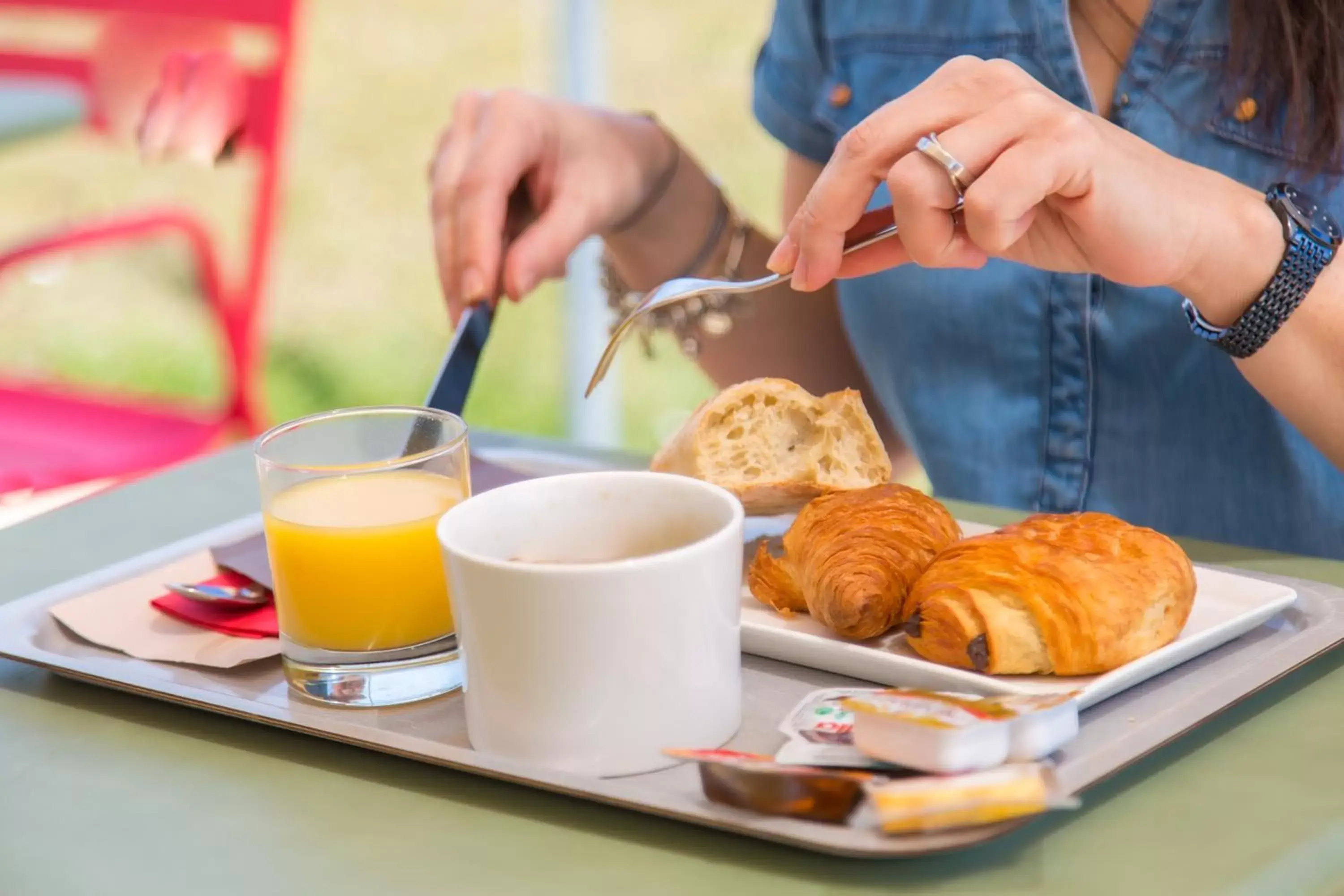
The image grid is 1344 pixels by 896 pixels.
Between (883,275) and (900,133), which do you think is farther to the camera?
(883,275)

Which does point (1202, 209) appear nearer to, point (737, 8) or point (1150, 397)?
point (1150, 397)

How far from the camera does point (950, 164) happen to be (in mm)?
792

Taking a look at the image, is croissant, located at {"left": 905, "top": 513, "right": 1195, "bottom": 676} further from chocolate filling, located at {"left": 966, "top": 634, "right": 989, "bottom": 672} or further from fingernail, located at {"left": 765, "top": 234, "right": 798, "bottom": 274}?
fingernail, located at {"left": 765, "top": 234, "right": 798, "bottom": 274}

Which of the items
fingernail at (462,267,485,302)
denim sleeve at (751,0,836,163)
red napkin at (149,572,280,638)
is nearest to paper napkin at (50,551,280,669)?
red napkin at (149,572,280,638)

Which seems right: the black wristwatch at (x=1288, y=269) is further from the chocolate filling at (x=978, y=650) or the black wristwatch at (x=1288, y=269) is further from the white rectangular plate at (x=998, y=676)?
the chocolate filling at (x=978, y=650)

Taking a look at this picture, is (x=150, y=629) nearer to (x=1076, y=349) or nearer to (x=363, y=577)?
(x=363, y=577)

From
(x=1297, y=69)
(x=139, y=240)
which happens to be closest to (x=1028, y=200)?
(x=1297, y=69)

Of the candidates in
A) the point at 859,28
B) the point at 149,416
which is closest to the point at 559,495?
the point at 859,28

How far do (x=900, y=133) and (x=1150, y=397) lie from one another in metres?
0.47

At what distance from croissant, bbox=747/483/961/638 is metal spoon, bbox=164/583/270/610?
276 mm

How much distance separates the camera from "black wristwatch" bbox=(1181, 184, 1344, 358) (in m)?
0.92

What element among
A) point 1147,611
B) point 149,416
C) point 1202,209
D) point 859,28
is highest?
point 859,28

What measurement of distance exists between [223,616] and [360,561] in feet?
0.52

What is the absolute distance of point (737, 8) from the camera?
12.5 ft
